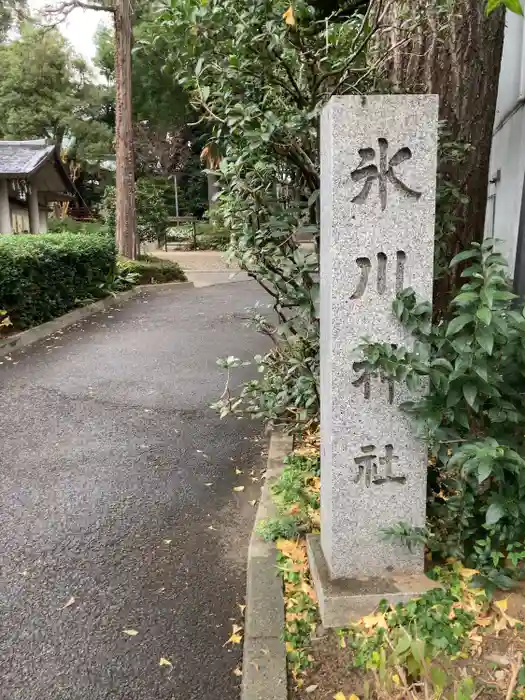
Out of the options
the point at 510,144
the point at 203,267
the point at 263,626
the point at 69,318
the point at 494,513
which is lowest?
the point at 203,267

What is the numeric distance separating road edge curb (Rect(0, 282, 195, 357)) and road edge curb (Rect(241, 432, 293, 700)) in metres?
6.12

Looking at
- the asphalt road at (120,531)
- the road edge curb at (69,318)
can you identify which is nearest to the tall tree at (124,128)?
the road edge curb at (69,318)

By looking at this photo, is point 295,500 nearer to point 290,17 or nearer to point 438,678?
point 438,678

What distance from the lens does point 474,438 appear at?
8.27 feet

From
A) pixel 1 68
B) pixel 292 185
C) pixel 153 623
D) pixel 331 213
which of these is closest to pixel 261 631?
pixel 153 623

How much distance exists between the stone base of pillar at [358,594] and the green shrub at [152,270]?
1320 cm

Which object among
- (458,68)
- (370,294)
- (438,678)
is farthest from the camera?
(458,68)

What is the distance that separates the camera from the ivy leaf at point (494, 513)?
241cm

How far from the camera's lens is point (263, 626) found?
8.82 feet

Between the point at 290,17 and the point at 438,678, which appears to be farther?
the point at 290,17

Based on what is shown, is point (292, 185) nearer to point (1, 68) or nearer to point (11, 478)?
point (11, 478)

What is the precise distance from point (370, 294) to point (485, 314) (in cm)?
50

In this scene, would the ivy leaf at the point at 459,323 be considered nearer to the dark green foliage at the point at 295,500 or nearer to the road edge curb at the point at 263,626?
the road edge curb at the point at 263,626

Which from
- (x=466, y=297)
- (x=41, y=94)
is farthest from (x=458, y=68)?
(x=41, y=94)
